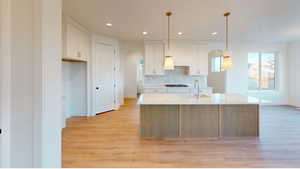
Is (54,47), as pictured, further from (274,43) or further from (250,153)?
(274,43)

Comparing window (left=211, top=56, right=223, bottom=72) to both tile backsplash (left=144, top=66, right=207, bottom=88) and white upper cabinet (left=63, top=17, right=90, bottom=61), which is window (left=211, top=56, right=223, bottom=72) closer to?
tile backsplash (left=144, top=66, right=207, bottom=88)

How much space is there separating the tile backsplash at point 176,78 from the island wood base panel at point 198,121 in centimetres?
298

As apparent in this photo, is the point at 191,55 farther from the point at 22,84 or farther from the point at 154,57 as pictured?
the point at 22,84

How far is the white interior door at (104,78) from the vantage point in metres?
4.95

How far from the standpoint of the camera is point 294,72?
19.8ft

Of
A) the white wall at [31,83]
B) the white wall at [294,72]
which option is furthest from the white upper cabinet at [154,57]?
the white wall at [294,72]

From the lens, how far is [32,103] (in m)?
1.28

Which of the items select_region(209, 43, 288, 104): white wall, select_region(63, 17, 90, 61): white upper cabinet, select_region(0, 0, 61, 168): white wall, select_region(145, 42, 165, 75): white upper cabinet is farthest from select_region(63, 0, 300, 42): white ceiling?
select_region(0, 0, 61, 168): white wall

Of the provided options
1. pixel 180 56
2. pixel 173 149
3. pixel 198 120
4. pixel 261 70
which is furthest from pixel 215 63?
pixel 173 149

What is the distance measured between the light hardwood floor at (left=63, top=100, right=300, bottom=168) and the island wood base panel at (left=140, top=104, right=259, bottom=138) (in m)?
0.16

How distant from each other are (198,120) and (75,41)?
3486 millimetres

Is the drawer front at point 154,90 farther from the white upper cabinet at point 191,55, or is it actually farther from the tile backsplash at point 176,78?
the white upper cabinet at point 191,55

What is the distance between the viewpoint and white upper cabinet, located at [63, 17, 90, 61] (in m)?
3.55

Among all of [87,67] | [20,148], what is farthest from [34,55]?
[87,67]
